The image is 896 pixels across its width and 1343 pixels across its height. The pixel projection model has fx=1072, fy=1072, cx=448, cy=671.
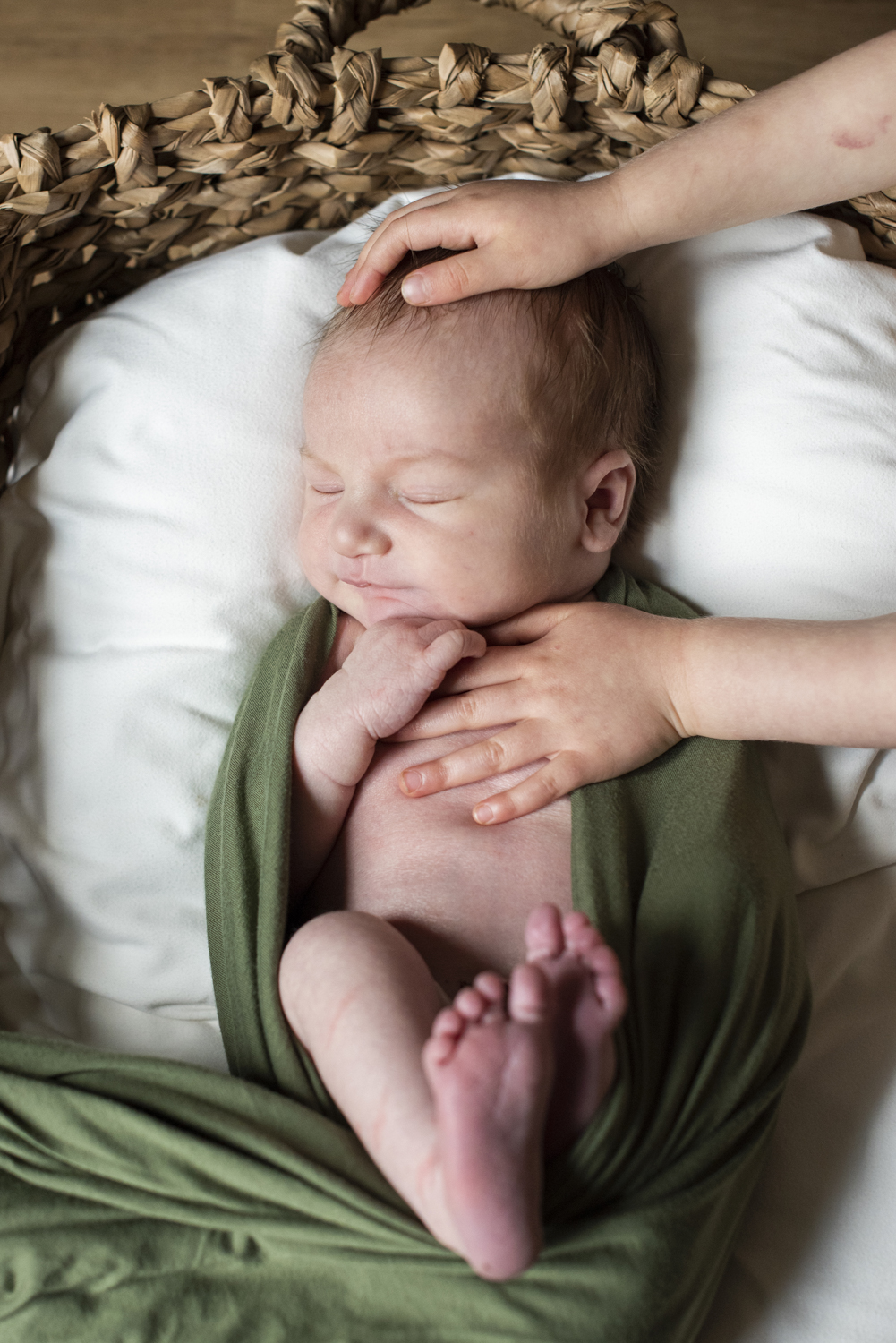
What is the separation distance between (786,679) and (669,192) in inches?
19.5

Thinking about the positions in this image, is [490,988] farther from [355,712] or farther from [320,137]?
[320,137]

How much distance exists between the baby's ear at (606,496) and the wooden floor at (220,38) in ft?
4.20

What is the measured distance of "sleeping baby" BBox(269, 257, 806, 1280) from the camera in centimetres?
81

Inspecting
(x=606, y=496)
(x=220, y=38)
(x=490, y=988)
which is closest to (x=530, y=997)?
(x=490, y=988)

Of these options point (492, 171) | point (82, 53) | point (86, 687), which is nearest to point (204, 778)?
point (86, 687)

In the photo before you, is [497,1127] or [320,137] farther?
[320,137]

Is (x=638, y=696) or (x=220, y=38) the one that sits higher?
(x=220, y=38)

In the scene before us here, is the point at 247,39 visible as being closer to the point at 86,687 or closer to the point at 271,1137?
the point at 86,687

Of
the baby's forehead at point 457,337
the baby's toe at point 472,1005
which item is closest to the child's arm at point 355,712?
the baby's forehead at point 457,337

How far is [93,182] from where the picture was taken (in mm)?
1159

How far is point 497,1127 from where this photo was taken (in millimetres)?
635

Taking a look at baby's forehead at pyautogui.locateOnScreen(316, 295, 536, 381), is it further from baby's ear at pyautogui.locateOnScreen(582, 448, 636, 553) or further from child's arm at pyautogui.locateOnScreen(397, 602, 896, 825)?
child's arm at pyautogui.locateOnScreen(397, 602, 896, 825)

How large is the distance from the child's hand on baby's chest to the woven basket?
589 millimetres

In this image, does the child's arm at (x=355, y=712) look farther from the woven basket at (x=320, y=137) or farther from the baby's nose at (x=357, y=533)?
the woven basket at (x=320, y=137)
